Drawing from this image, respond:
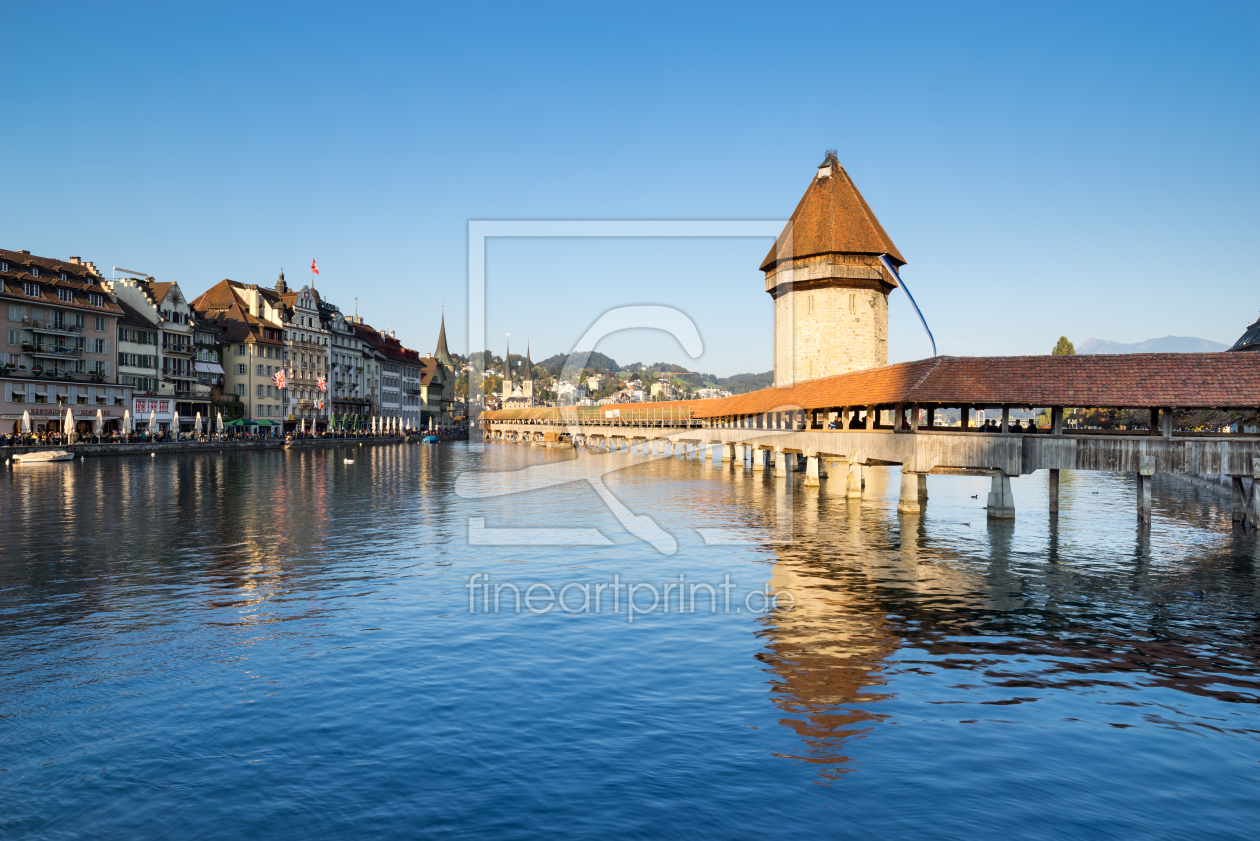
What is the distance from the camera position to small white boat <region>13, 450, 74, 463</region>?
5788cm

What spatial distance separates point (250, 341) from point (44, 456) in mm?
44148

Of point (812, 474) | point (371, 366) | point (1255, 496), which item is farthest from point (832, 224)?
point (371, 366)

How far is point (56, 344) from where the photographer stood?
72438 millimetres

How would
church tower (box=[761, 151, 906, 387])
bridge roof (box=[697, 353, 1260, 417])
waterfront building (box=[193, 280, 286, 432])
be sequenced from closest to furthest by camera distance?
1. bridge roof (box=[697, 353, 1260, 417])
2. church tower (box=[761, 151, 906, 387])
3. waterfront building (box=[193, 280, 286, 432])

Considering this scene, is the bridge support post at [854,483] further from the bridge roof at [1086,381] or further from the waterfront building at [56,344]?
the waterfront building at [56,344]

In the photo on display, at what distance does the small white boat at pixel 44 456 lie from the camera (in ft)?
190

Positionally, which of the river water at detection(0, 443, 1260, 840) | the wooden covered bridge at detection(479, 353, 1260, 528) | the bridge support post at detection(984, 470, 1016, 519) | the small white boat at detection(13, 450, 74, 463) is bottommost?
the river water at detection(0, 443, 1260, 840)

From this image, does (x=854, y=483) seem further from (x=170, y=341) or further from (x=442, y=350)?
(x=442, y=350)

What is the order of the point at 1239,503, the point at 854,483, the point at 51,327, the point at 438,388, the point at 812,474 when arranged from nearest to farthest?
the point at 1239,503 → the point at 854,483 → the point at 812,474 → the point at 51,327 → the point at 438,388

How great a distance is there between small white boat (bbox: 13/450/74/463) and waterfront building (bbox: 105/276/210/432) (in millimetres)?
23799

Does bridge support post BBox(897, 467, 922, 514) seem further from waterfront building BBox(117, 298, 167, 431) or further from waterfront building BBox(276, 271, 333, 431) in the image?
waterfront building BBox(276, 271, 333, 431)

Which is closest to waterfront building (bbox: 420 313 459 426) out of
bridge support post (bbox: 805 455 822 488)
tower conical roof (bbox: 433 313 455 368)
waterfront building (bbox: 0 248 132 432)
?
tower conical roof (bbox: 433 313 455 368)

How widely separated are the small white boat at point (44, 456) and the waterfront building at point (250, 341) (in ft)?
131

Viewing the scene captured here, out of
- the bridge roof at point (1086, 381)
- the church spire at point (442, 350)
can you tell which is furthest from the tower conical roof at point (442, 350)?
the bridge roof at point (1086, 381)
